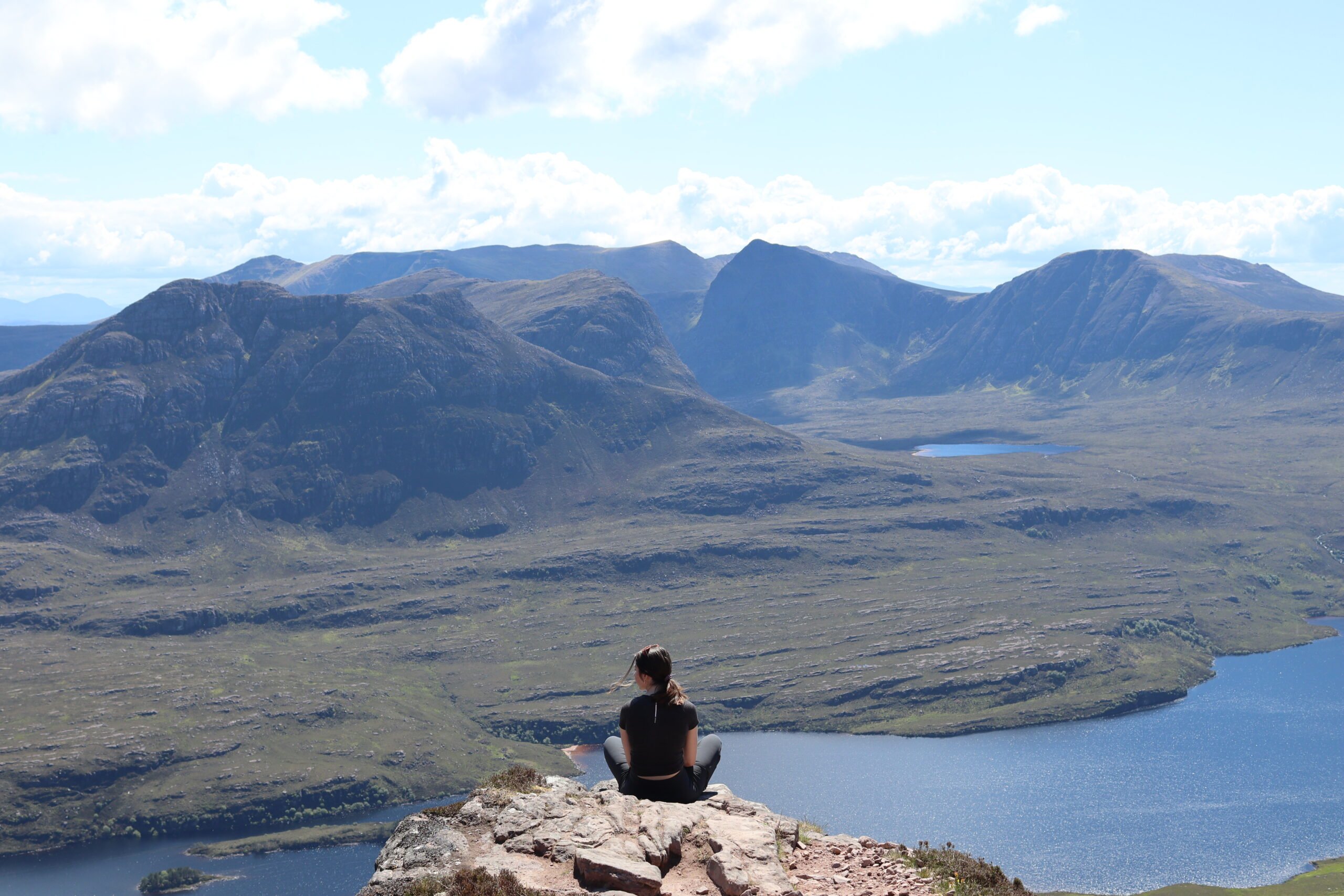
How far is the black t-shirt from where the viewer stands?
2994 cm

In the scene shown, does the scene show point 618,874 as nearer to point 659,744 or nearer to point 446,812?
point 659,744

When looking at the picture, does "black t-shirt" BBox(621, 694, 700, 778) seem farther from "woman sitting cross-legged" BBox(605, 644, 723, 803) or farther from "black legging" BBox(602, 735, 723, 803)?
"black legging" BBox(602, 735, 723, 803)

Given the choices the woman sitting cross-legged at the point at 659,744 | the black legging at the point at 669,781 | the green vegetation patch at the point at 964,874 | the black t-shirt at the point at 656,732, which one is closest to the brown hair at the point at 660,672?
the woman sitting cross-legged at the point at 659,744

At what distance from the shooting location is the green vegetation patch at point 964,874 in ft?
93.8

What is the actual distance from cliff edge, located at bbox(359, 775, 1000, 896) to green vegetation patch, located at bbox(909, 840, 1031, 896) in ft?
0.60

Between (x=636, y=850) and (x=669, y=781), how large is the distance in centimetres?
308

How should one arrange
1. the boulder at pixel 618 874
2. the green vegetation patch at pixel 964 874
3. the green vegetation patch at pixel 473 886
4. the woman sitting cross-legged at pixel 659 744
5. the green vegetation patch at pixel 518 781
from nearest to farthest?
the green vegetation patch at pixel 473 886, the boulder at pixel 618 874, the green vegetation patch at pixel 964 874, the woman sitting cross-legged at pixel 659 744, the green vegetation patch at pixel 518 781

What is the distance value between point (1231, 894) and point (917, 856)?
20353 cm

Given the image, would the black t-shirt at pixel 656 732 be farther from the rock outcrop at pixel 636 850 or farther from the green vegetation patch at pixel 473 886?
the green vegetation patch at pixel 473 886

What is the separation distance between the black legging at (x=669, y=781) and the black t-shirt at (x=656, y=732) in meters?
0.42

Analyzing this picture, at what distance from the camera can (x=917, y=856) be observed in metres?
31.5

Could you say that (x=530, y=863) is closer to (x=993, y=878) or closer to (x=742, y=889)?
(x=742, y=889)

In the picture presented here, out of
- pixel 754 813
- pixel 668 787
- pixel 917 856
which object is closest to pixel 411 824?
pixel 668 787

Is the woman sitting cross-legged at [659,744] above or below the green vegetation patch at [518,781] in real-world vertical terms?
above
